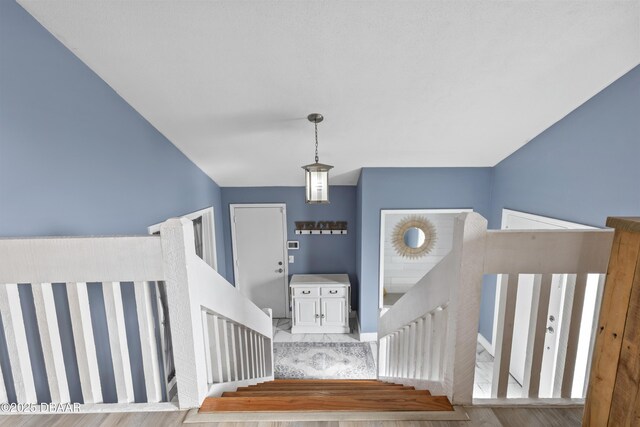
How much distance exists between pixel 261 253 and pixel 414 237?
240 centimetres

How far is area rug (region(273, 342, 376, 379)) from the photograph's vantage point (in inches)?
132

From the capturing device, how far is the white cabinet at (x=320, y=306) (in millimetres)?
4121

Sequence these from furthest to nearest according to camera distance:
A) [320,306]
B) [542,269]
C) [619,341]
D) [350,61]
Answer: [320,306]
[350,61]
[542,269]
[619,341]

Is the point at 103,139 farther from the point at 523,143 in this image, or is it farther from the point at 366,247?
the point at 523,143

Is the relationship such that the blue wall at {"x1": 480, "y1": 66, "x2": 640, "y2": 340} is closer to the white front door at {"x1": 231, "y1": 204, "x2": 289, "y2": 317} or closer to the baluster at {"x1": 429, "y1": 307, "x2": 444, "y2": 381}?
the baluster at {"x1": 429, "y1": 307, "x2": 444, "y2": 381}

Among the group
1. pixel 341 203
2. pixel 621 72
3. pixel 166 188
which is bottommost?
pixel 341 203

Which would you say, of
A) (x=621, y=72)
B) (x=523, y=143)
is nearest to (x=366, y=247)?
(x=523, y=143)

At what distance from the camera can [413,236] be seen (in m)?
4.50

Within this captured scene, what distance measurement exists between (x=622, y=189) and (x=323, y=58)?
226 centimetres

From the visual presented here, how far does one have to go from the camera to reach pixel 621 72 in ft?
Result: 6.49

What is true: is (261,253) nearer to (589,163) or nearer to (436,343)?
(436,343)

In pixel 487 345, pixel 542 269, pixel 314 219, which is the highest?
pixel 542 269

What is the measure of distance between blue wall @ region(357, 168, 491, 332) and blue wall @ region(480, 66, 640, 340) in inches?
21.4

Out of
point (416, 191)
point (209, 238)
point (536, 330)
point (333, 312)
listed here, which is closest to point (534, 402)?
point (536, 330)
